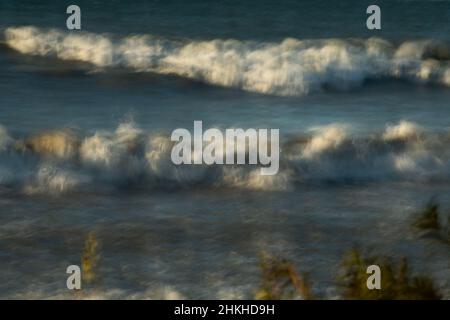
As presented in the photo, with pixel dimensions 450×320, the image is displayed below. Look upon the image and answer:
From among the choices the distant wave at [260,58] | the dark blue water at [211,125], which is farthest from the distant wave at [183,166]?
the distant wave at [260,58]

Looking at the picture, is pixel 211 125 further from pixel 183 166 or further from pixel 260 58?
pixel 260 58

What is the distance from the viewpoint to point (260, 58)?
11.5 meters

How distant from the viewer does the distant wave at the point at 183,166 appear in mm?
7820

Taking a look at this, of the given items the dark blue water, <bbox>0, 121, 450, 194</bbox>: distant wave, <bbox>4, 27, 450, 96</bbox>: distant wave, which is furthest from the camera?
<bbox>4, 27, 450, 96</bbox>: distant wave

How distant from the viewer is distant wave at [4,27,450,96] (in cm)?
1090

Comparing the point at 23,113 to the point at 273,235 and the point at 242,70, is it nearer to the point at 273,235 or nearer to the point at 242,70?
the point at 242,70

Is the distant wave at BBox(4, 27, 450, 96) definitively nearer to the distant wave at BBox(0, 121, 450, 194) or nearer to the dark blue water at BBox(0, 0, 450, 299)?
the dark blue water at BBox(0, 0, 450, 299)

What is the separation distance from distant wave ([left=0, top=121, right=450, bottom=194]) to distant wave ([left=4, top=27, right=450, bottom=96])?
1.99 m

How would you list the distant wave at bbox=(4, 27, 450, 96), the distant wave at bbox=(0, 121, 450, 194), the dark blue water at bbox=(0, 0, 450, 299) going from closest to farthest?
the dark blue water at bbox=(0, 0, 450, 299)
the distant wave at bbox=(0, 121, 450, 194)
the distant wave at bbox=(4, 27, 450, 96)

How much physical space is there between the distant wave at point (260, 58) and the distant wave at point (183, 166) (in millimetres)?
1986

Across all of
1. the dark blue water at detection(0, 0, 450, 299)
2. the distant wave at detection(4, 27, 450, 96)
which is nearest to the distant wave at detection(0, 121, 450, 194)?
the dark blue water at detection(0, 0, 450, 299)

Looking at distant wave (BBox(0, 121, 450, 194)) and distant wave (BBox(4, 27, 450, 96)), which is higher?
distant wave (BBox(4, 27, 450, 96))

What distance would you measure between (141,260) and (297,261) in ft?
3.09
